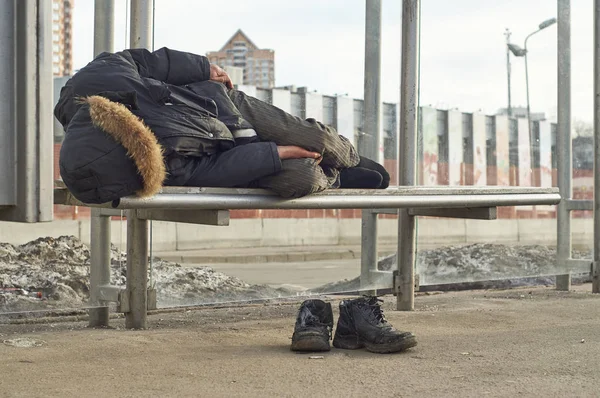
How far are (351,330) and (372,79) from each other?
7.37 ft

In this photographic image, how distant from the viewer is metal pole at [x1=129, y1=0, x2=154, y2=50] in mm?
4922

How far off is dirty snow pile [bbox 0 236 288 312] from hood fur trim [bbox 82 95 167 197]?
1.70 metres

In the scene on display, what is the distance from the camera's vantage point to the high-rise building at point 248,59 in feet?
18.0

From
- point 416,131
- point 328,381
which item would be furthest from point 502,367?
point 416,131

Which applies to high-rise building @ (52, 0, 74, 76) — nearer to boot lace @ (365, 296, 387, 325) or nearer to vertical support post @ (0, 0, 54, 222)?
vertical support post @ (0, 0, 54, 222)

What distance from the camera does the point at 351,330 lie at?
434 centimetres

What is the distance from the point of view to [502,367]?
12.8 ft

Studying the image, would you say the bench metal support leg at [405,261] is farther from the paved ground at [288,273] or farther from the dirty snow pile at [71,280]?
the dirty snow pile at [71,280]

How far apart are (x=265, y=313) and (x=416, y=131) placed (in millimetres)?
1446

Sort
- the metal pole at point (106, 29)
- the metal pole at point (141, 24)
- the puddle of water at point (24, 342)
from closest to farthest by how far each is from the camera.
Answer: the puddle of water at point (24, 342)
the metal pole at point (141, 24)
the metal pole at point (106, 29)

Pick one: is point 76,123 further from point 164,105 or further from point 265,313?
point 265,313

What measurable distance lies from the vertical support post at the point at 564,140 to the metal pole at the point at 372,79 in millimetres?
2034

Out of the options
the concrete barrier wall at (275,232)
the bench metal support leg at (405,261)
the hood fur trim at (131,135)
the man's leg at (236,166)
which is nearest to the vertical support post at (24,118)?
the hood fur trim at (131,135)

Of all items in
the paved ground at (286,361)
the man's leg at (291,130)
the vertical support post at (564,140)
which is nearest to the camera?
the paved ground at (286,361)
